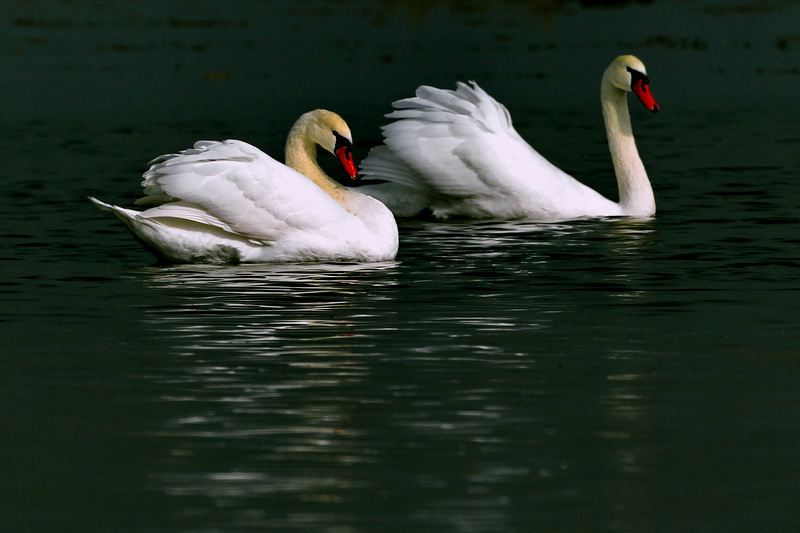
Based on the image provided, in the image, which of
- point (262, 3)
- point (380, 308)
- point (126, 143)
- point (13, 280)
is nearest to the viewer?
point (380, 308)

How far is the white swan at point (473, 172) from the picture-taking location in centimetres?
1605

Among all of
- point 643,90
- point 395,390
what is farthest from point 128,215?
point 643,90

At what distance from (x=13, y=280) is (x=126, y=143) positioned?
417 inches

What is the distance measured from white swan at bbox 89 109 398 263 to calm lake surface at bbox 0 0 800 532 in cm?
19

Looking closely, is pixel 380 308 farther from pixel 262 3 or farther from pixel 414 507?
pixel 262 3

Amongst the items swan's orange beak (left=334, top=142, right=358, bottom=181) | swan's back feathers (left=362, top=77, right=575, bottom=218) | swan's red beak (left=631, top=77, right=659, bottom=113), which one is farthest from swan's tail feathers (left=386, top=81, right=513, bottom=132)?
swan's orange beak (left=334, top=142, right=358, bottom=181)

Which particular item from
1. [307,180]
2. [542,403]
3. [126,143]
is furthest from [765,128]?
[542,403]

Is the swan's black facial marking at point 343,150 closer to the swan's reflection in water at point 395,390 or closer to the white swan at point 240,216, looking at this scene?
the white swan at point 240,216

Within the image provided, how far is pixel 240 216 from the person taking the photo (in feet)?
41.4

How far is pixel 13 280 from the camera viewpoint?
12.1 meters

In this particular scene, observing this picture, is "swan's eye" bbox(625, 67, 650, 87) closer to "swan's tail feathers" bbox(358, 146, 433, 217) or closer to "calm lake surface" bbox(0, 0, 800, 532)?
"calm lake surface" bbox(0, 0, 800, 532)

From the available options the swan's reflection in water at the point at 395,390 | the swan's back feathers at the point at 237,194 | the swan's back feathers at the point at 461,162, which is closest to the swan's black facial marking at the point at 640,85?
the swan's back feathers at the point at 461,162

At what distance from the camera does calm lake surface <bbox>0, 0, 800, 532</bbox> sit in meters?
6.42

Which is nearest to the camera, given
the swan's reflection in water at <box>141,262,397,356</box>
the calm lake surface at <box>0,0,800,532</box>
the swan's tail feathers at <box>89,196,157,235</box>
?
A: the calm lake surface at <box>0,0,800,532</box>
